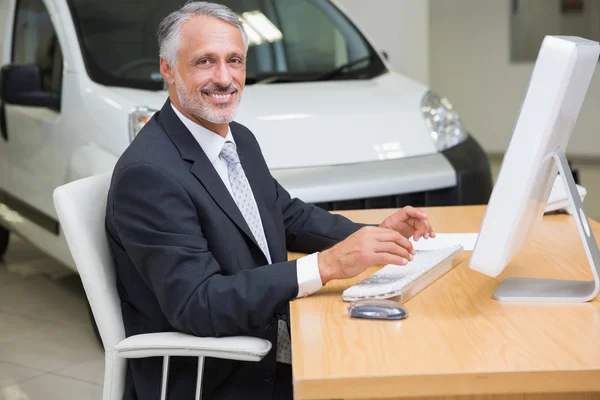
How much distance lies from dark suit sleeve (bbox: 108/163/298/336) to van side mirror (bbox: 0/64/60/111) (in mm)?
2047

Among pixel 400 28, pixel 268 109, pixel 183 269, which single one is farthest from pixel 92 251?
pixel 400 28

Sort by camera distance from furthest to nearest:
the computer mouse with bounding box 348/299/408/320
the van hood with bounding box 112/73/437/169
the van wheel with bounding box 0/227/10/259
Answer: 1. the van wheel with bounding box 0/227/10/259
2. the van hood with bounding box 112/73/437/169
3. the computer mouse with bounding box 348/299/408/320

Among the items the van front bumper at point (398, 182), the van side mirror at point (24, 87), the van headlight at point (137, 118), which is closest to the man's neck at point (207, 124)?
the van front bumper at point (398, 182)

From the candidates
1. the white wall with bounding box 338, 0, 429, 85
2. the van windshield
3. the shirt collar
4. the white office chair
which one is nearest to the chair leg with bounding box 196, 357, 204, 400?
the white office chair

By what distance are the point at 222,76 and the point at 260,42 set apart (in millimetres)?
2015

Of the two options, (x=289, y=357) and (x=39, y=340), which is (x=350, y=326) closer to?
(x=289, y=357)

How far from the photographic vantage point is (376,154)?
11.0ft

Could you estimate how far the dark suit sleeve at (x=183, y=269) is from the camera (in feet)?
5.33

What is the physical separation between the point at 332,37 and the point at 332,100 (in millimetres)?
648

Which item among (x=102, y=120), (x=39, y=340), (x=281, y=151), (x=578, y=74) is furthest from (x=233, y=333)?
(x=39, y=340)

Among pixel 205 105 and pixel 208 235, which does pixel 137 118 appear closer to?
pixel 205 105

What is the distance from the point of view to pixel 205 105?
1889mm

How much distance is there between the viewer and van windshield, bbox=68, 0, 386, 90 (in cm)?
361

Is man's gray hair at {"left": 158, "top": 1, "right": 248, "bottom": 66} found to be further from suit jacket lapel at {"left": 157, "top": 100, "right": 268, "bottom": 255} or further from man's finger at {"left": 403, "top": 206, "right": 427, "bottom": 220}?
man's finger at {"left": 403, "top": 206, "right": 427, "bottom": 220}
